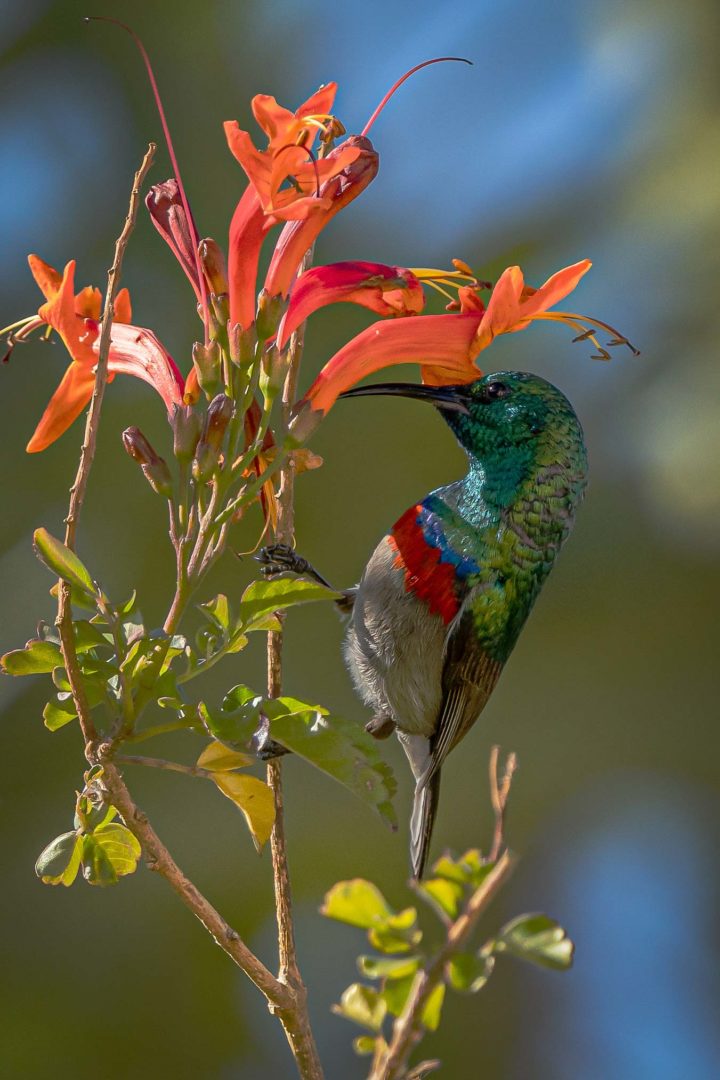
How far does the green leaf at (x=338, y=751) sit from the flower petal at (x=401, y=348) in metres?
0.36

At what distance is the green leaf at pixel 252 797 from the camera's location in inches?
39.3

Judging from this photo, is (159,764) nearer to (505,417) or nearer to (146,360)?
(146,360)

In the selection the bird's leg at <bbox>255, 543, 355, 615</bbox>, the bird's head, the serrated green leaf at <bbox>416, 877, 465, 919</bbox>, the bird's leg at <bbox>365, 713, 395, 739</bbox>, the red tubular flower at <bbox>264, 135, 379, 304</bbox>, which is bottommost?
the bird's leg at <bbox>365, 713, 395, 739</bbox>

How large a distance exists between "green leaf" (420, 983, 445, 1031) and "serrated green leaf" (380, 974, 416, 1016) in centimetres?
1

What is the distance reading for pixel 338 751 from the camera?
97 centimetres

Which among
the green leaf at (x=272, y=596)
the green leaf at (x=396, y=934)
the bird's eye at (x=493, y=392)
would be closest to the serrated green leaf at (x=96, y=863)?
the green leaf at (x=272, y=596)

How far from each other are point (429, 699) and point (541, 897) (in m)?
3.08

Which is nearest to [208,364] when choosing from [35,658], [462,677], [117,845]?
[35,658]

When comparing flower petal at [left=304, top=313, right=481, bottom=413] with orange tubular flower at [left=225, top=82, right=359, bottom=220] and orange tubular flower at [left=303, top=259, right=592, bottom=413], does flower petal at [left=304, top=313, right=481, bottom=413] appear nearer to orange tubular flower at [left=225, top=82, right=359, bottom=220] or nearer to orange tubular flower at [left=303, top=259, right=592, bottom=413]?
orange tubular flower at [left=303, top=259, right=592, bottom=413]

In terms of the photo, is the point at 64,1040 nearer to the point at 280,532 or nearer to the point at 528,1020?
the point at 528,1020

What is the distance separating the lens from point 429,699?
1638mm

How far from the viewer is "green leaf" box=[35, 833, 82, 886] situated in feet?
3.20

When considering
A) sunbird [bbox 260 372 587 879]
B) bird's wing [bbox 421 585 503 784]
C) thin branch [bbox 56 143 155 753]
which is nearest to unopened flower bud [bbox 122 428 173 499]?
thin branch [bbox 56 143 155 753]

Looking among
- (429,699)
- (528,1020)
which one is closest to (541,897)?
(528,1020)
